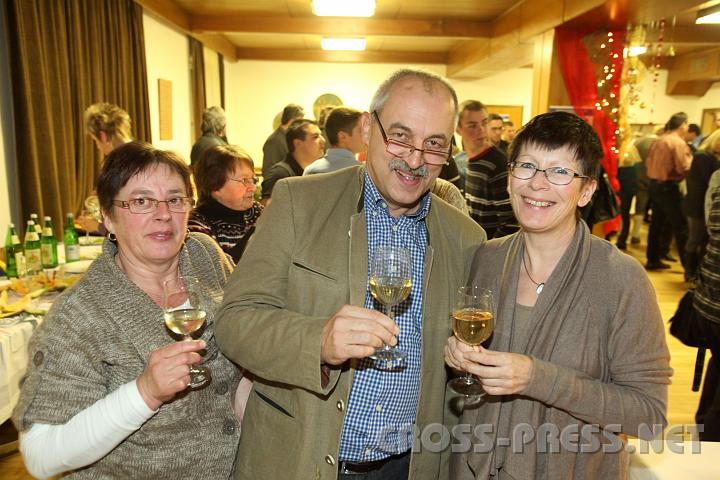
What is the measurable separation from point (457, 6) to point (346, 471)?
7.36 metres

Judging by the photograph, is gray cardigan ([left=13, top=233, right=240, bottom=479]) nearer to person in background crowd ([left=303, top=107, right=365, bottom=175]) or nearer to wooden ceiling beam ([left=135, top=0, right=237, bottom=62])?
person in background crowd ([left=303, top=107, right=365, bottom=175])

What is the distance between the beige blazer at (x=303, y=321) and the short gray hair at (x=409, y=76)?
24 cm

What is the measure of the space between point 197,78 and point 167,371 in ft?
29.6

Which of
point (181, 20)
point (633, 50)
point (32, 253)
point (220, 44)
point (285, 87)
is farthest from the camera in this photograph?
point (285, 87)

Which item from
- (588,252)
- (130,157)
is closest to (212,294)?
(130,157)

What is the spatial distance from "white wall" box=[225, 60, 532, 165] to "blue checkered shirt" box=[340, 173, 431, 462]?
11.4 m

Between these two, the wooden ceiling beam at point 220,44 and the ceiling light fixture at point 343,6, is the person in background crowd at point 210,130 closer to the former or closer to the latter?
the ceiling light fixture at point 343,6

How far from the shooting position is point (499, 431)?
4.89 ft

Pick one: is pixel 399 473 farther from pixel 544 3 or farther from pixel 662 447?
pixel 544 3

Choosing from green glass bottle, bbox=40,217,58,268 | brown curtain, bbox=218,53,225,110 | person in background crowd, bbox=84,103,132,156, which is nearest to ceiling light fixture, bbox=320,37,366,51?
brown curtain, bbox=218,53,225,110

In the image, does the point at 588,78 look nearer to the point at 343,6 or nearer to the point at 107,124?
the point at 343,6

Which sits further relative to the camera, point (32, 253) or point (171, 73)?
point (171, 73)

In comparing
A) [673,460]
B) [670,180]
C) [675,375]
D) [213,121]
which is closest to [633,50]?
[670,180]

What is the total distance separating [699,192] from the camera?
19.2 ft
